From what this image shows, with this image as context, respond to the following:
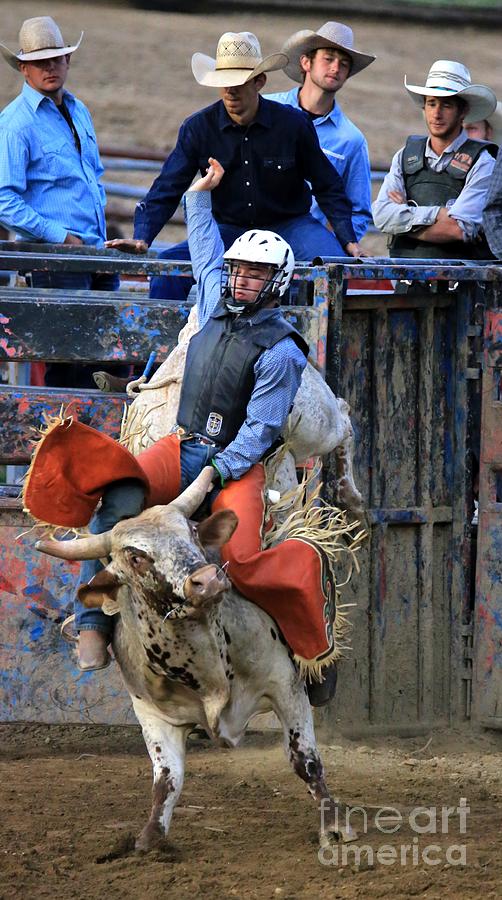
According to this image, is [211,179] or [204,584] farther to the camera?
[211,179]

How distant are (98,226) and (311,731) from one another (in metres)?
4.18

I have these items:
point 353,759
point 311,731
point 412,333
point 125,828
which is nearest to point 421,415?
point 412,333

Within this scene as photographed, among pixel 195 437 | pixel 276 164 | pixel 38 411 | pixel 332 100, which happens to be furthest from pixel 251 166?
pixel 195 437

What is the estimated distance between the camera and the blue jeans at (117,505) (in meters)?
5.51

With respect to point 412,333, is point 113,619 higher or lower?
lower

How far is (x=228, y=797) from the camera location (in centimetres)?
668

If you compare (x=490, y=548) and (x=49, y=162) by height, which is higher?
(x=49, y=162)

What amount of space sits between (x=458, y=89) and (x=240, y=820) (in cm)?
421

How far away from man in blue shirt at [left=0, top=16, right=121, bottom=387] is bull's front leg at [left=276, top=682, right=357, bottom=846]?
318 centimetres

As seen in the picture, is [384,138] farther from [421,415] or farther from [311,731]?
[311,731]

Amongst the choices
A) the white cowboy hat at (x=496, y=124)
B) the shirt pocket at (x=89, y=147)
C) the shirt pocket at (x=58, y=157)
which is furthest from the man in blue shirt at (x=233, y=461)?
the white cowboy hat at (x=496, y=124)

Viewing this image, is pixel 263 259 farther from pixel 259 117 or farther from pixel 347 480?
pixel 259 117

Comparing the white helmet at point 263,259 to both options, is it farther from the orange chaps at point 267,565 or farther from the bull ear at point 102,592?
the bull ear at point 102,592

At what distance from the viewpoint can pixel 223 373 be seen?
594cm
